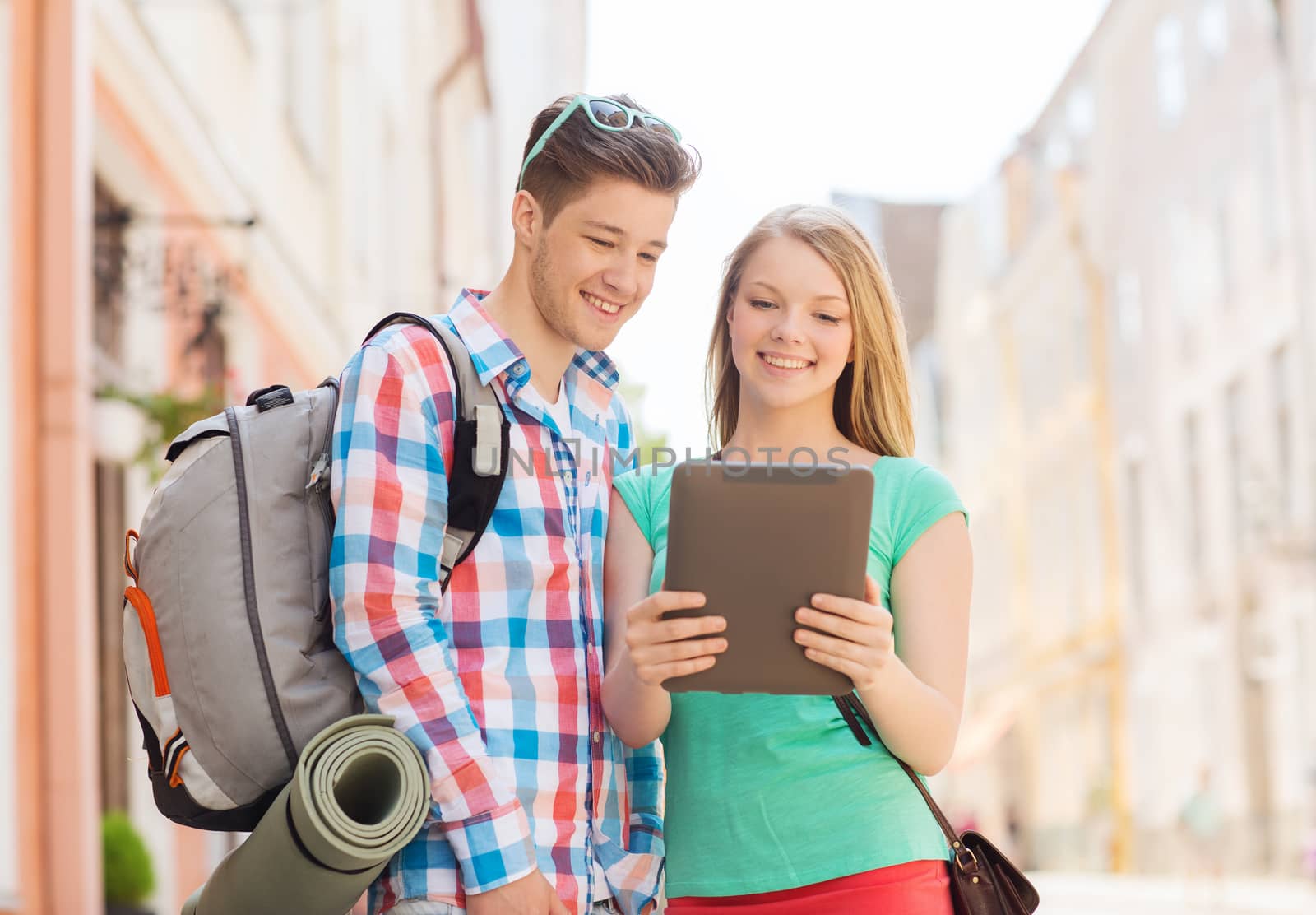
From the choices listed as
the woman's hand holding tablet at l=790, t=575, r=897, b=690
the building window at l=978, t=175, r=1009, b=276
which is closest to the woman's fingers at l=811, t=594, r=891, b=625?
the woman's hand holding tablet at l=790, t=575, r=897, b=690

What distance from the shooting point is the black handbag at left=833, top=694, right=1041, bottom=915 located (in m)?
2.43

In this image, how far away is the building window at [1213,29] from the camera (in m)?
22.3

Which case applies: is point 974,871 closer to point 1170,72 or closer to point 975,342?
point 1170,72

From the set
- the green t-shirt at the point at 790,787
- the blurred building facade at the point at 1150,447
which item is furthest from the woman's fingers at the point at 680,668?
the blurred building facade at the point at 1150,447

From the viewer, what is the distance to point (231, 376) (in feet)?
26.5

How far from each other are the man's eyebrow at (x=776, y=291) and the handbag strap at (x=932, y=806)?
2.14 feet

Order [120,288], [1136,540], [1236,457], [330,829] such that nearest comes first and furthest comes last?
1. [330,829]
2. [120,288]
3. [1236,457]
4. [1136,540]

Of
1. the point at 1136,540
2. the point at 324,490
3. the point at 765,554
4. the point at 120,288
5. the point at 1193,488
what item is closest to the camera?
the point at 765,554

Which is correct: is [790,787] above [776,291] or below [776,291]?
below

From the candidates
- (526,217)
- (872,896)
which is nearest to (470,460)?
(526,217)

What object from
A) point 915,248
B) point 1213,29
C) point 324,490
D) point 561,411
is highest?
point 915,248

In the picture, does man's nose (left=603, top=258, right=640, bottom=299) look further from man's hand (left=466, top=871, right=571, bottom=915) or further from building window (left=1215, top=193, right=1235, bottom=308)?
building window (left=1215, top=193, right=1235, bottom=308)

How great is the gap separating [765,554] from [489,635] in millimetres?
444

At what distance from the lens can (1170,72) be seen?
25.1 metres
